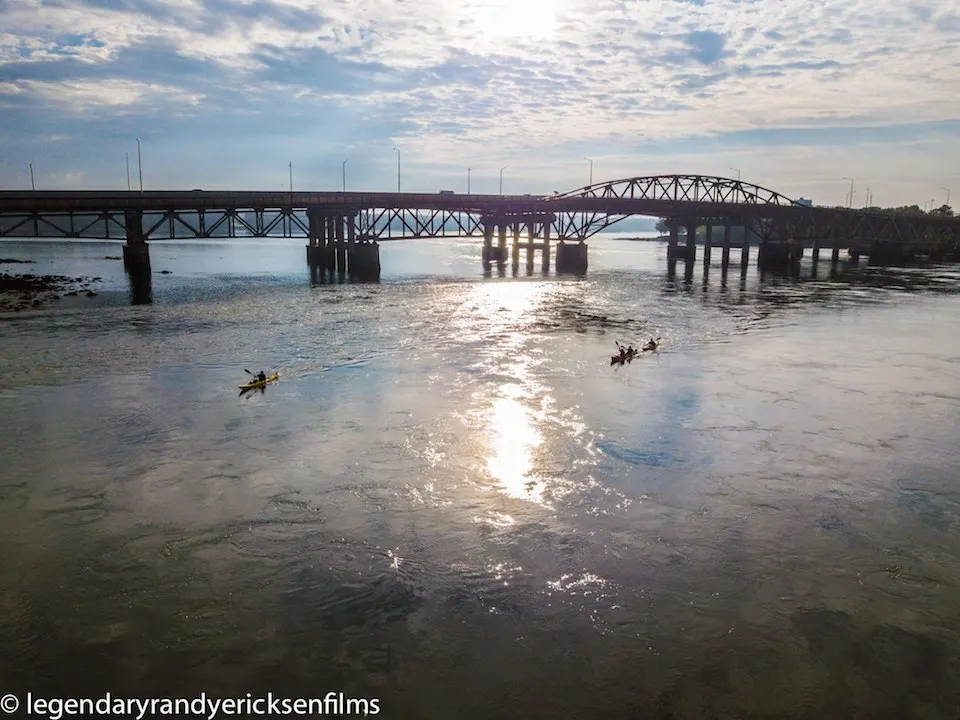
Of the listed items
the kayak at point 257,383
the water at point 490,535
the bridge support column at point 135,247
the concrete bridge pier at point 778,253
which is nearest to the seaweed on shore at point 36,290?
the bridge support column at point 135,247

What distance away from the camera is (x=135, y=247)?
287 feet

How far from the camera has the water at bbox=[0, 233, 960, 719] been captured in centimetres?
1091

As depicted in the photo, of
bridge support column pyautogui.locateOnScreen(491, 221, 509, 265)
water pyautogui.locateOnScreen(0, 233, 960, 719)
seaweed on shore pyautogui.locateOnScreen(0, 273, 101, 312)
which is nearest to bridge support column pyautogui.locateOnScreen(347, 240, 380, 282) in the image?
seaweed on shore pyautogui.locateOnScreen(0, 273, 101, 312)

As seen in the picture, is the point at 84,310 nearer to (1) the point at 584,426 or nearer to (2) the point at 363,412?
(2) the point at 363,412

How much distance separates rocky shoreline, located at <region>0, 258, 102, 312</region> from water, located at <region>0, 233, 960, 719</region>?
27925 mm

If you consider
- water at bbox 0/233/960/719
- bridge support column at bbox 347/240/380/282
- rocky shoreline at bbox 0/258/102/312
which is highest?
bridge support column at bbox 347/240/380/282

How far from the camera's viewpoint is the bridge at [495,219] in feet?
287

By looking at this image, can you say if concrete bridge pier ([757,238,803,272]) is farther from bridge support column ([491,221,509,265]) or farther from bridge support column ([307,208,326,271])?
bridge support column ([307,208,326,271])

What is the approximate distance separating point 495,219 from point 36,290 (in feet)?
312

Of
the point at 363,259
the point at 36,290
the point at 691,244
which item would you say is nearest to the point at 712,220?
the point at 691,244

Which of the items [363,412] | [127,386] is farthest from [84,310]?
[363,412]

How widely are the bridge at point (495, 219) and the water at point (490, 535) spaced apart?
5842 cm

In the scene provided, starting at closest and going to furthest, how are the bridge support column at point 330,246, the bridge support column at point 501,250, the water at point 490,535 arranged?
1. the water at point 490,535
2. the bridge support column at point 330,246
3. the bridge support column at point 501,250

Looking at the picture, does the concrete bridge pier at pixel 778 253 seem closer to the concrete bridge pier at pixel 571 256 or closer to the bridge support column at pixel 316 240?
the concrete bridge pier at pixel 571 256
